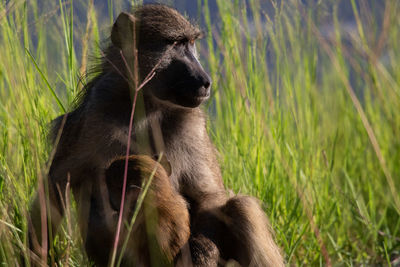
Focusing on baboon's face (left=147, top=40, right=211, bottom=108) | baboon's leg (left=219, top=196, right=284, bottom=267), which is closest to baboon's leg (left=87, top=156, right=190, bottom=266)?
baboon's leg (left=219, top=196, right=284, bottom=267)

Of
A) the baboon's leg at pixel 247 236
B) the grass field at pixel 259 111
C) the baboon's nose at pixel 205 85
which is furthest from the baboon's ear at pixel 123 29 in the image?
the baboon's leg at pixel 247 236

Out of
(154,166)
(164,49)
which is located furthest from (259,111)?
(154,166)

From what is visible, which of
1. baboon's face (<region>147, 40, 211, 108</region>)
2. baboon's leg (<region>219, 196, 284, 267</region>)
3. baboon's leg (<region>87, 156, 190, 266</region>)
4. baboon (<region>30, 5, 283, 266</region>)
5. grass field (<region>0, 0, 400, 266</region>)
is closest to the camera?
baboon's leg (<region>87, 156, 190, 266</region>)

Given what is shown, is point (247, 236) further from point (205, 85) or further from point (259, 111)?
point (259, 111)

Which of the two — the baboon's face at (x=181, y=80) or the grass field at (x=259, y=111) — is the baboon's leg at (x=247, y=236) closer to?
the grass field at (x=259, y=111)

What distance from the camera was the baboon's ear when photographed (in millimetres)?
3445

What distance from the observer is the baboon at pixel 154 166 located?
2.84 metres

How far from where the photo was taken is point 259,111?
160 inches

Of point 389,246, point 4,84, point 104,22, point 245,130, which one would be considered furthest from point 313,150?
point 4,84

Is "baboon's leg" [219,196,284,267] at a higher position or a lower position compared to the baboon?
lower

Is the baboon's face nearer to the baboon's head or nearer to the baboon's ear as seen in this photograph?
the baboon's head

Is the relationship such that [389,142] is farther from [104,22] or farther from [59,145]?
[59,145]

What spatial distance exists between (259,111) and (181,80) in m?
0.94

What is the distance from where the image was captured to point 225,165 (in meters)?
4.11
